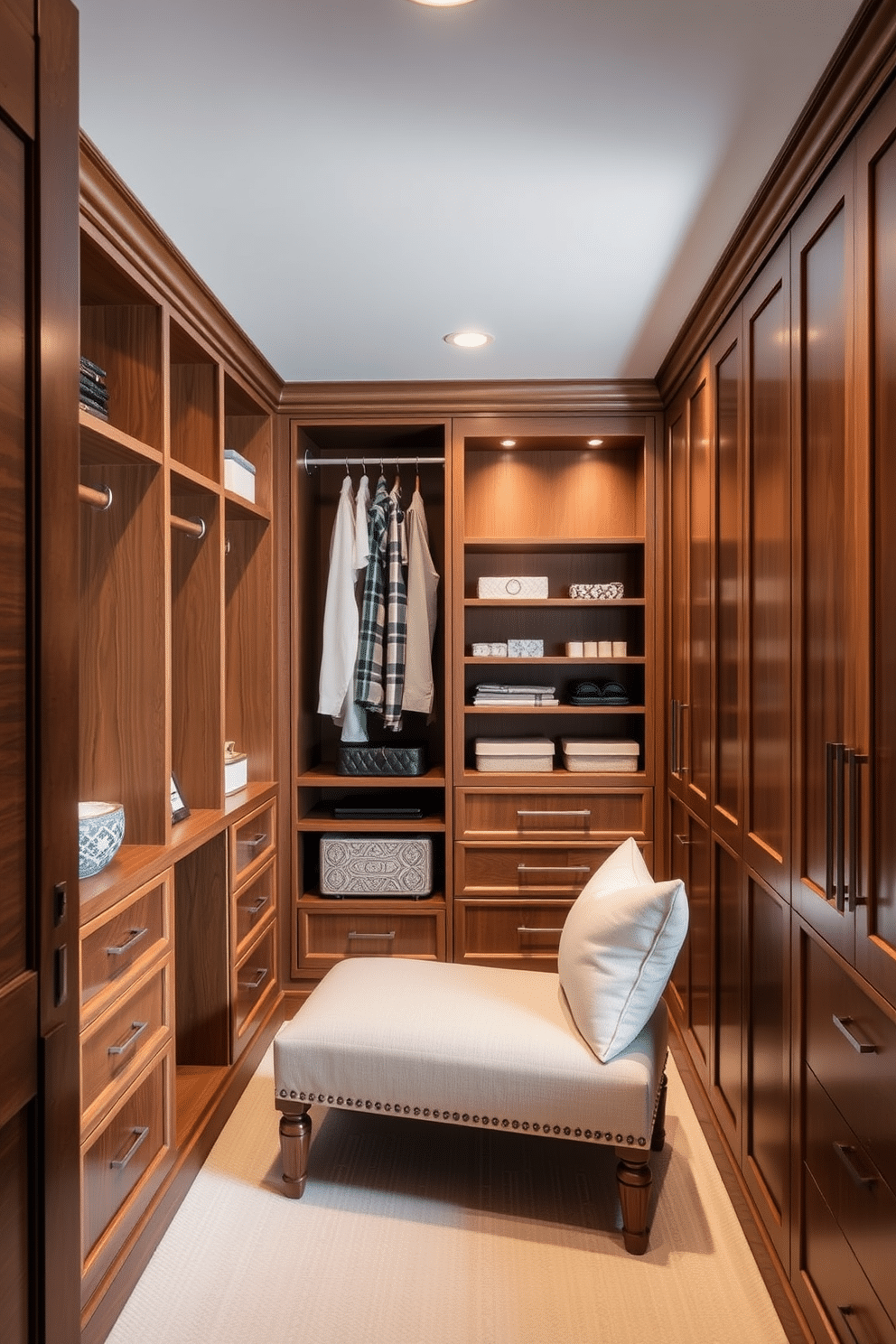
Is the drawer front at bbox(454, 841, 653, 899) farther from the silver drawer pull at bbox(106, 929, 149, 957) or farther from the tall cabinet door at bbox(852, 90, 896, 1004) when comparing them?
the tall cabinet door at bbox(852, 90, 896, 1004)

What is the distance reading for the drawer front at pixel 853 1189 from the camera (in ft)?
4.63

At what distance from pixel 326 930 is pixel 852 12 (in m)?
3.21

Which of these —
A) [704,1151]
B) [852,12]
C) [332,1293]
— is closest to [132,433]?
[852,12]

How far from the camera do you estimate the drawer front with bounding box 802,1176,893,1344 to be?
1.46 metres

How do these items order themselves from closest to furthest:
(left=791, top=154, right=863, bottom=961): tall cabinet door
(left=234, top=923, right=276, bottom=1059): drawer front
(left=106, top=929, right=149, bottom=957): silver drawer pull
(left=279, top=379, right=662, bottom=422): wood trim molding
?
(left=791, top=154, right=863, bottom=961): tall cabinet door, (left=106, top=929, right=149, bottom=957): silver drawer pull, (left=234, top=923, right=276, bottom=1059): drawer front, (left=279, top=379, right=662, bottom=422): wood trim molding

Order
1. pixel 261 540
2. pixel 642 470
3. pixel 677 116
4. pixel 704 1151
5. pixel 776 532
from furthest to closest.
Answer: pixel 642 470 → pixel 261 540 → pixel 704 1151 → pixel 776 532 → pixel 677 116

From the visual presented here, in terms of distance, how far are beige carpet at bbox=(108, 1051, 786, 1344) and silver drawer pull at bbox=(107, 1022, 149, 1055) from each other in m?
0.53

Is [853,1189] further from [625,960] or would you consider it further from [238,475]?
[238,475]

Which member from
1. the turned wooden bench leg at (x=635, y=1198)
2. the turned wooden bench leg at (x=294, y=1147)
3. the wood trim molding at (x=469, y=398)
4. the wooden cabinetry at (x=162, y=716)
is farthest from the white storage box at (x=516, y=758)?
the turned wooden bench leg at (x=635, y=1198)

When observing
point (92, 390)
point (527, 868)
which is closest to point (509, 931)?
point (527, 868)

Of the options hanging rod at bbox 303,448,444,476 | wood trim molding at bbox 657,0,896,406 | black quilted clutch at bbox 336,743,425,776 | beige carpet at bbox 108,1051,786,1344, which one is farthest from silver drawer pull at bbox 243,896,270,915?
wood trim molding at bbox 657,0,896,406

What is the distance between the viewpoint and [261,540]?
11.6 feet

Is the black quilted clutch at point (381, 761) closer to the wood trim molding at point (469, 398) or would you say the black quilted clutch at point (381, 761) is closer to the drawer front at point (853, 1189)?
the wood trim molding at point (469, 398)

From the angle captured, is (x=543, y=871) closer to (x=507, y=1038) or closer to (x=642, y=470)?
(x=507, y=1038)
